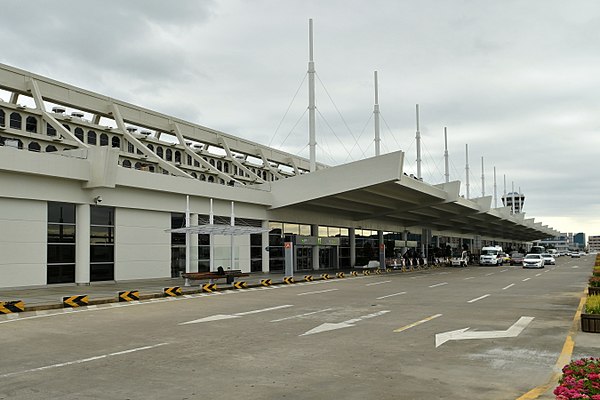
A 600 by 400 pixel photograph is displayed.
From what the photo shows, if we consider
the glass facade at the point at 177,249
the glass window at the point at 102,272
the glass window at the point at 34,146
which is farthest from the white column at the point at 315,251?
the glass window at the point at 34,146

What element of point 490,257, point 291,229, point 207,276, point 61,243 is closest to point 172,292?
point 207,276

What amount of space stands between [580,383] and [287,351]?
6157 mm

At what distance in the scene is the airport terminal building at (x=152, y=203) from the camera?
26641mm

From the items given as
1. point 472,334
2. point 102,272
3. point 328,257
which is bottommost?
point 328,257

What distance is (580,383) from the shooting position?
15.9 ft

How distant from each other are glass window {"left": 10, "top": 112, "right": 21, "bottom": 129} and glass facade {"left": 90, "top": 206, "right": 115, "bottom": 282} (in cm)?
2214

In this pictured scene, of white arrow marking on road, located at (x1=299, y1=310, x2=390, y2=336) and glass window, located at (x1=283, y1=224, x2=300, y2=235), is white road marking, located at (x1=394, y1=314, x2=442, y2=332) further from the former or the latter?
glass window, located at (x1=283, y1=224, x2=300, y2=235)

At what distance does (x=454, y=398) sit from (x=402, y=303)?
12.7 metres

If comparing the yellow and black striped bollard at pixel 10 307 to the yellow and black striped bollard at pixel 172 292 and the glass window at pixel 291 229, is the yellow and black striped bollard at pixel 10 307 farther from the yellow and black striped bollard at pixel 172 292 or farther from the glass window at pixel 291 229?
the glass window at pixel 291 229

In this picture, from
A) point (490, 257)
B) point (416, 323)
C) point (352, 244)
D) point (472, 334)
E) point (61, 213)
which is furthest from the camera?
point (490, 257)

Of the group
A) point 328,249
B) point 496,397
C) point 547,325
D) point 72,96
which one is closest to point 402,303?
point 547,325

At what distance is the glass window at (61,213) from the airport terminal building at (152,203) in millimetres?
55

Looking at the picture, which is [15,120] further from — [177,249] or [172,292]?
[172,292]

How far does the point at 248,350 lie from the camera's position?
1037cm
